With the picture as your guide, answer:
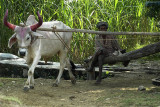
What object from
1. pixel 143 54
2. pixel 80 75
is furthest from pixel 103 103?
pixel 80 75

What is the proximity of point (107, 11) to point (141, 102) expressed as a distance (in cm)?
498

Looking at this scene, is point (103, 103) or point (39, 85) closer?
point (103, 103)

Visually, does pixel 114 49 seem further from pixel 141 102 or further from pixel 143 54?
pixel 141 102

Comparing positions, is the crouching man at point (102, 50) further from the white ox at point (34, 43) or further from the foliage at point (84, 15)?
the foliage at point (84, 15)

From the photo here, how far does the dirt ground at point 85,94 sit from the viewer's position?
17.2ft

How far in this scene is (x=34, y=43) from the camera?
6574 millimetres

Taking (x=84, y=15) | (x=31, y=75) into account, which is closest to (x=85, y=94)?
(x=31, y=75)

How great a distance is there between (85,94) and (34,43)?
4.24ft

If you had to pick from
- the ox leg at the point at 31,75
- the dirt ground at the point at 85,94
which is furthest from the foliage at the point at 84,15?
the ox leg at the point at 31,75

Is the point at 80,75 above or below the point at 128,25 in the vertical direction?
below

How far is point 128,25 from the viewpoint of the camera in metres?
10.1

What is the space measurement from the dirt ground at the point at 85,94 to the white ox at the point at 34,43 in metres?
0.29

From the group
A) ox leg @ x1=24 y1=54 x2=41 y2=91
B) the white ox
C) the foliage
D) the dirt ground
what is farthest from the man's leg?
the foliage

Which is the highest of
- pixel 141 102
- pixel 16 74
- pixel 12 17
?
pixel 12 17
